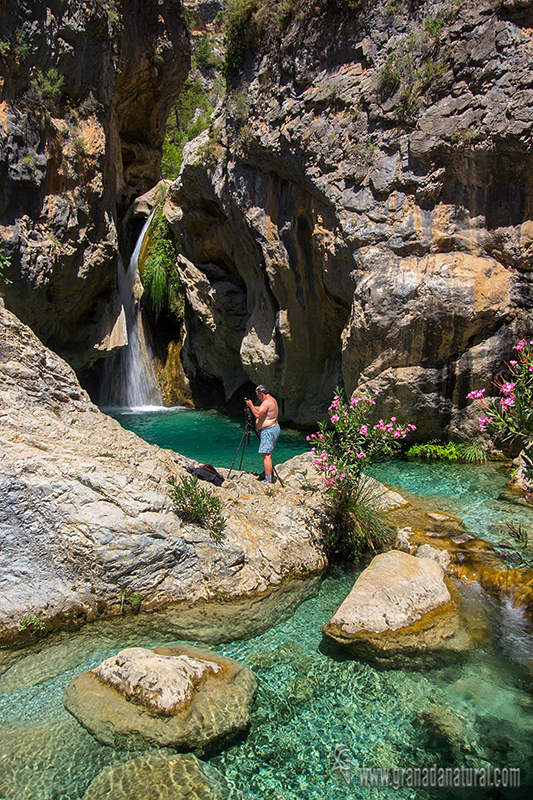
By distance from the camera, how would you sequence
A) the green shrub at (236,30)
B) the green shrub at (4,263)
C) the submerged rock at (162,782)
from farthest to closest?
the green shrub at (236,30), the green shrub at (4,263), the submerged rock at (162,782)

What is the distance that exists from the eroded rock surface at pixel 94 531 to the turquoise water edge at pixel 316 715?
0.41 m

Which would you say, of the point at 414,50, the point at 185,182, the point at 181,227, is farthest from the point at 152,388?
the point at 414,50

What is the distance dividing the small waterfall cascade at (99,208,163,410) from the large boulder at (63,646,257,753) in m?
17.4

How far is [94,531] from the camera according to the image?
5805 millimetres

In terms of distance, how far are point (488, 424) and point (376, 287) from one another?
7.62 m

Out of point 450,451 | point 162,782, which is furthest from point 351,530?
point 450,451

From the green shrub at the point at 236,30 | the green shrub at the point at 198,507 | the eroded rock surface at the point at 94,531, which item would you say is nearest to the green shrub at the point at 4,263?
the eroded rock surface at the point at 94,531

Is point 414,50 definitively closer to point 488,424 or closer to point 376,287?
point 376,287

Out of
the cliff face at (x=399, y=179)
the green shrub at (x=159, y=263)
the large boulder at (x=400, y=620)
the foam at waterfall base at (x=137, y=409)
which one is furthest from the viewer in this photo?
the green shrub at (x=159, y=263)

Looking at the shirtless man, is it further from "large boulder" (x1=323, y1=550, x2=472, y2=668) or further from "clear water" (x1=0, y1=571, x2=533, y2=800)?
"clear water" (x1=0, y1=571, x2=533, y2=800)

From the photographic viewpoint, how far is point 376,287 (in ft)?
40.2

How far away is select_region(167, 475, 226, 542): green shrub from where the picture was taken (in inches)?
255

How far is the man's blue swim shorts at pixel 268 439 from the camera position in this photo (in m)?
8.97

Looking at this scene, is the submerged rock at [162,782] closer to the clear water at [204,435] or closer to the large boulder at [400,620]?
the large boulder at [400,620]
